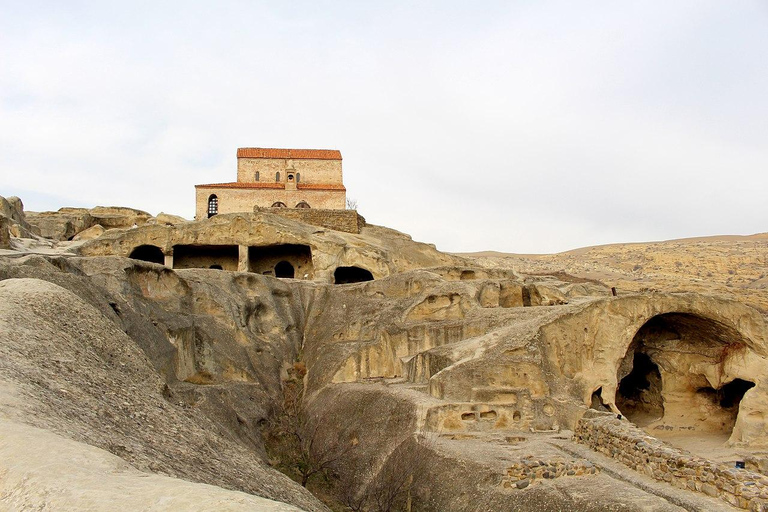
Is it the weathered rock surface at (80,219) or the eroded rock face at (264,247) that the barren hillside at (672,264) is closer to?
the eroded rock face at (264,247)

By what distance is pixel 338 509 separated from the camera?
46.3ft

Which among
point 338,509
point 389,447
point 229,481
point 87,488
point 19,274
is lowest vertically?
point 338,509

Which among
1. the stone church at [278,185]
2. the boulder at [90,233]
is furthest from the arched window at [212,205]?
the boulder at [90,233]

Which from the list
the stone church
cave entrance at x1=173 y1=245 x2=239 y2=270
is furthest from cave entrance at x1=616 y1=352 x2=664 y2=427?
the stone church

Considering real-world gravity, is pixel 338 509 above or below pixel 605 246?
below

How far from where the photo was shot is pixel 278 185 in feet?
130

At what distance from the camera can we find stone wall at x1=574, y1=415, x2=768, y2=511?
9289 mm

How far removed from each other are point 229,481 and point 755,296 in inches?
1369

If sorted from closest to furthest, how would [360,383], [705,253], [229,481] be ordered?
[229,481], [360,383], [705,253]

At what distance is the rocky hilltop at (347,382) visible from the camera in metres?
7.17

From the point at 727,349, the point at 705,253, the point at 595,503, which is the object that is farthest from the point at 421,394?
the point at 705,253

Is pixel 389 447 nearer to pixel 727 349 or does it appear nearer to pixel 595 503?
pixel 595 503

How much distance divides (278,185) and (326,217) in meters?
8.23

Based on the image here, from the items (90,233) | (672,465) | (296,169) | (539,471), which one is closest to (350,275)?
(296,169)
